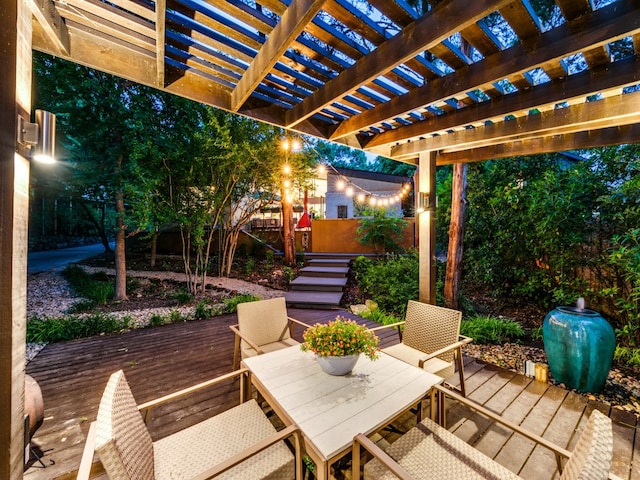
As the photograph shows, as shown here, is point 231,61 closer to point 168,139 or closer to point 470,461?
point 470,461

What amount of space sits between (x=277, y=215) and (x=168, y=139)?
12.2 meters

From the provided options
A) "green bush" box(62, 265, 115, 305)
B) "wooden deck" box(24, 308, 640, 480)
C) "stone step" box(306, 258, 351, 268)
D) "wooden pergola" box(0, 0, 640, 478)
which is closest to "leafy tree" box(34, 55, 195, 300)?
"green bush" box(62, 265, 115, 305)

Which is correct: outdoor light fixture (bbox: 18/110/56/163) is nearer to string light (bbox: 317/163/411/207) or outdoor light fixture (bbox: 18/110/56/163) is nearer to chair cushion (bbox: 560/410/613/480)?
chair cushion (bbox: 560/410/613/480)

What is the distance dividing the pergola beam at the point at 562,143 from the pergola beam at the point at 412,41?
2440 millimetres

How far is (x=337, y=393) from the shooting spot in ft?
5.37

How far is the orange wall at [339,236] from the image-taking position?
817cm

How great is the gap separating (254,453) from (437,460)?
37.8 inches

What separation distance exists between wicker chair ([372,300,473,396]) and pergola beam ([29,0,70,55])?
285 centimetres

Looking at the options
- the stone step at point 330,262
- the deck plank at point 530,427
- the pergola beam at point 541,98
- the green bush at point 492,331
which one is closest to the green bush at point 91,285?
the stone step at point 330,262

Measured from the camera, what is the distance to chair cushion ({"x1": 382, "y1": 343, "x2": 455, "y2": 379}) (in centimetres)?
232

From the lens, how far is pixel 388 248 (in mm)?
7930

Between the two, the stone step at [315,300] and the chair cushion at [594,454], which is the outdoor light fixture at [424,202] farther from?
the stone step at [315,300]

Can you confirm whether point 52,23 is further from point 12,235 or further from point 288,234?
point 288,234

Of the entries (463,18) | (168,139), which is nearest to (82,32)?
(463,18)
